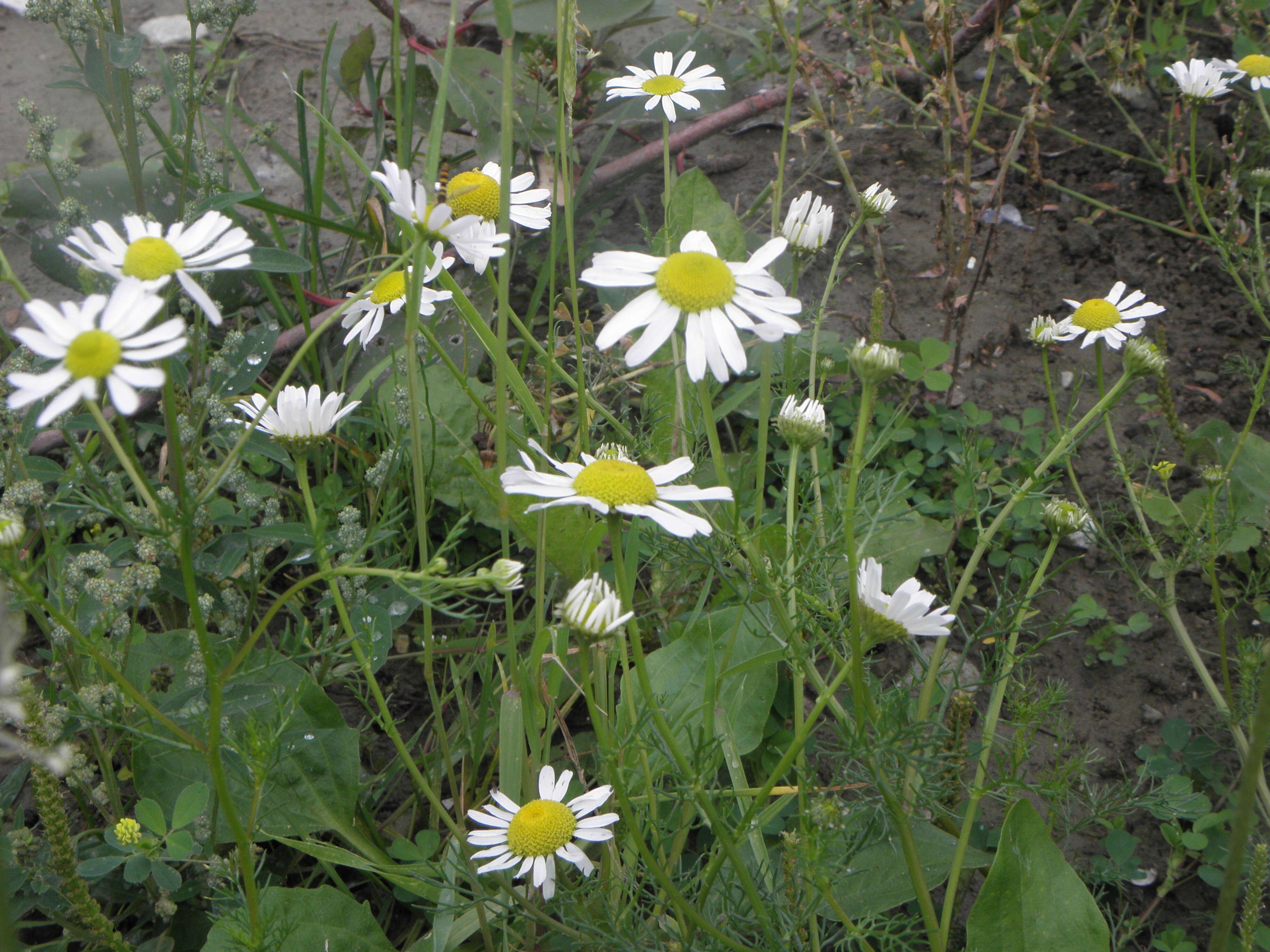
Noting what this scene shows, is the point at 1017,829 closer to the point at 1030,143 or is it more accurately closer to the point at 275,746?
the point at 275,746

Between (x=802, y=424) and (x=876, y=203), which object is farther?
(x=876, y=203)

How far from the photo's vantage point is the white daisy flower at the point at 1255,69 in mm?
1741

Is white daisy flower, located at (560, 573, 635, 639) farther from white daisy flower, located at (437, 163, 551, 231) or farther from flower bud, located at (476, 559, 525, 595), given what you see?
white daisy flower, located at (437, 163, 551, 231)

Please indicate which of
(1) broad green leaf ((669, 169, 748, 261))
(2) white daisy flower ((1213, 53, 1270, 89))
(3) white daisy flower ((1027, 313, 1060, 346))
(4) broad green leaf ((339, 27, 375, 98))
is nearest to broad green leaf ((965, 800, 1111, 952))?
(3) white daisy flower ((1027, 313, 1060, 346))

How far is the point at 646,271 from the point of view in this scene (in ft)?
2.63

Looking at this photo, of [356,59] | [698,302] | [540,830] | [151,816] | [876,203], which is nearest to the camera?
[698,302]

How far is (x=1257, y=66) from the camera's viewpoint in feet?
5.76

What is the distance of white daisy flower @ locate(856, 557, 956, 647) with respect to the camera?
30.8 inches

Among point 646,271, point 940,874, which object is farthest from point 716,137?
point 940,874

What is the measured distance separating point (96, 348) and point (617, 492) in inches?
14.7

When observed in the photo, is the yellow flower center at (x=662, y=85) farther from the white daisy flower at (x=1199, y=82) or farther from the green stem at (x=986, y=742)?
the white daisy flower at (x=1199, y=82)

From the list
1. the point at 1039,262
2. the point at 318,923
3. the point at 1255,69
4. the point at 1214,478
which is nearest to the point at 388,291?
the point at 318,923

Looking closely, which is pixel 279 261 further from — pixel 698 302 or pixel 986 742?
pixel 986 742

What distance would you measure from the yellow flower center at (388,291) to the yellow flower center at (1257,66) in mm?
1651
